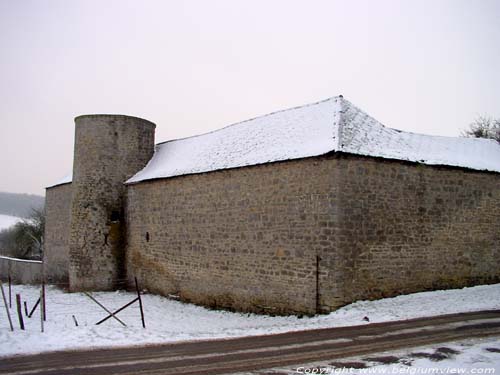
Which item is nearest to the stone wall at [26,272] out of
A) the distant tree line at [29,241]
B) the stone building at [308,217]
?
the stone building at [308,217]

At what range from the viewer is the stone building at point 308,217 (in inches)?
510

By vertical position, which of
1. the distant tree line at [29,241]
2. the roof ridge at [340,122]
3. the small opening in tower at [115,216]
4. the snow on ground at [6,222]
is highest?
the roof ridge at [340,122]

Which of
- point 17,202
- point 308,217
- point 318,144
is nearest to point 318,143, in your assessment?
point 318,144

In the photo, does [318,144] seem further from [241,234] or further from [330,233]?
[241,234]

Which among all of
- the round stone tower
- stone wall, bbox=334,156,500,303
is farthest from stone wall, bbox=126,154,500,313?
the round stone tower

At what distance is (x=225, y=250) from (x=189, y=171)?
11.6 feet

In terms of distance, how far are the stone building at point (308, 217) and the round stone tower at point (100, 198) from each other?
0.13 meters

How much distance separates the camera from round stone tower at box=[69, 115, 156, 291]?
20.8 metres

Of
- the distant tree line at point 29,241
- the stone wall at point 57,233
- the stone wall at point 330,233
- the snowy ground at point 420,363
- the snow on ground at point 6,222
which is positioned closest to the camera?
the snowy ground at point 420,363

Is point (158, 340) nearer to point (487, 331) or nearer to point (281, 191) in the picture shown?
point (281, 191)

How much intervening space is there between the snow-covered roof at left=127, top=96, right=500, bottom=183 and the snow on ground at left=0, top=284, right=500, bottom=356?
4007 millimetres

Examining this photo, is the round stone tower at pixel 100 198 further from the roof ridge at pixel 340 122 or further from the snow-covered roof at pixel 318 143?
the roof ridge at pixel 340 122

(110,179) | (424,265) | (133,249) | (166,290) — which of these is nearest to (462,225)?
(424,265)

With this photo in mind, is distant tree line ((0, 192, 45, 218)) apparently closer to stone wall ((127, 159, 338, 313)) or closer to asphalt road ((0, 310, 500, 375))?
stone wall ((127, 159, 338, 313))
